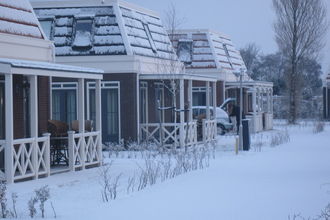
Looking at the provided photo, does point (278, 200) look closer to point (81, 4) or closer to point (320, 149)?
point (320, 149)

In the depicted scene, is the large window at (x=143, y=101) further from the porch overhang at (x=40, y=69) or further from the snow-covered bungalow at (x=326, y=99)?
the snow-covered bungalow at (x=326, y=99)

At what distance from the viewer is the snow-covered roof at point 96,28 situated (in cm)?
2681

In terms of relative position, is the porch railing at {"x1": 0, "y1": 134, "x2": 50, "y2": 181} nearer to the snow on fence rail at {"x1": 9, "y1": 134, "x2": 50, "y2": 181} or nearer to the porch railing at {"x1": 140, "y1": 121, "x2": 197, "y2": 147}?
the snow on fence rail at {"x1": 9, "y1": 134, "x2": 50, "y2": 181}

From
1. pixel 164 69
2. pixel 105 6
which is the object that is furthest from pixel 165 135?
pixel 105 6

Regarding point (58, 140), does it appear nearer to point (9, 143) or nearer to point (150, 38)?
point (9, 143)

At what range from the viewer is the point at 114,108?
27000 millimetres

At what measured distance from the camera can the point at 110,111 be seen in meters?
27.0

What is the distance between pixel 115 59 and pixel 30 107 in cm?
887

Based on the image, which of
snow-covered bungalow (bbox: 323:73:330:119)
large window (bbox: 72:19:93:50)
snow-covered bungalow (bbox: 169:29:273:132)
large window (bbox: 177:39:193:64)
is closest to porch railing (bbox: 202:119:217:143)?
large window (bbox: 72:19:93:50)

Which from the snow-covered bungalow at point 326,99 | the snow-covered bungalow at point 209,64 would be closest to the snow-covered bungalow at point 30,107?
the snow-covered bungalow at point 209,64

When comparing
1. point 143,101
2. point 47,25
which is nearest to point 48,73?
point 47,25

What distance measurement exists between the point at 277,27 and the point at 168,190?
3469 centimetres

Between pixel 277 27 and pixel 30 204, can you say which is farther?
pixel 277 27

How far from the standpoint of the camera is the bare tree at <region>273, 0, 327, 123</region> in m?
47.2
